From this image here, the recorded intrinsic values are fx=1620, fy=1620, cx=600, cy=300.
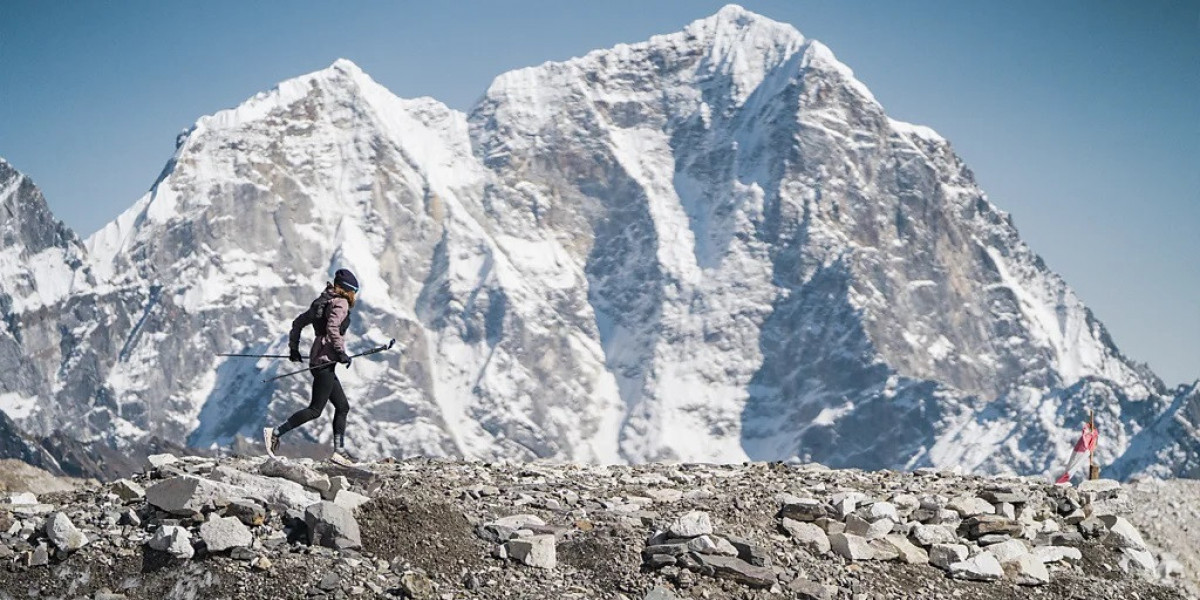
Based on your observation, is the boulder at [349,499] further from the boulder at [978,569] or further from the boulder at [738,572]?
the boulder at [978,569]

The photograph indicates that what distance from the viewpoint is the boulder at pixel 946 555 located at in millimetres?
19359

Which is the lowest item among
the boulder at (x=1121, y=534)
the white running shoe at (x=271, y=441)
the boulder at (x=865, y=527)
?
the white running shoe at (x=271, y=441)

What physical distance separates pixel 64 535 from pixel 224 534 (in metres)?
1.66

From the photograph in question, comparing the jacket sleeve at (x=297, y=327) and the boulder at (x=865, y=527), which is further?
the jacket sleeve at (x=297, y=327)

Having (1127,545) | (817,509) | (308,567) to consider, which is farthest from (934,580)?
(308,567)

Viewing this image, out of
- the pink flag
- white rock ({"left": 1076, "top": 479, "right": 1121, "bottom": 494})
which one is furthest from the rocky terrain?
the pink flag

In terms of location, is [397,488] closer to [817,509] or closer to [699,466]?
[817,509]

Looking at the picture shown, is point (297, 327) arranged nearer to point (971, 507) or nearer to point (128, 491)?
point (128, 491)

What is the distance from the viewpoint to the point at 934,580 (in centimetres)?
1883

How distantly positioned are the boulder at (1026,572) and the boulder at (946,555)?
58 cm

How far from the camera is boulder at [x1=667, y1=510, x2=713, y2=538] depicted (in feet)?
58.6

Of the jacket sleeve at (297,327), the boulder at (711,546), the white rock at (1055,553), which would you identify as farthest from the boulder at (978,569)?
the jacket sleeve at (297,327)

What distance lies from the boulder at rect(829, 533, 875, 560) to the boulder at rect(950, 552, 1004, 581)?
106cm

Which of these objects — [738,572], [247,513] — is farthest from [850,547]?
[247,513]
